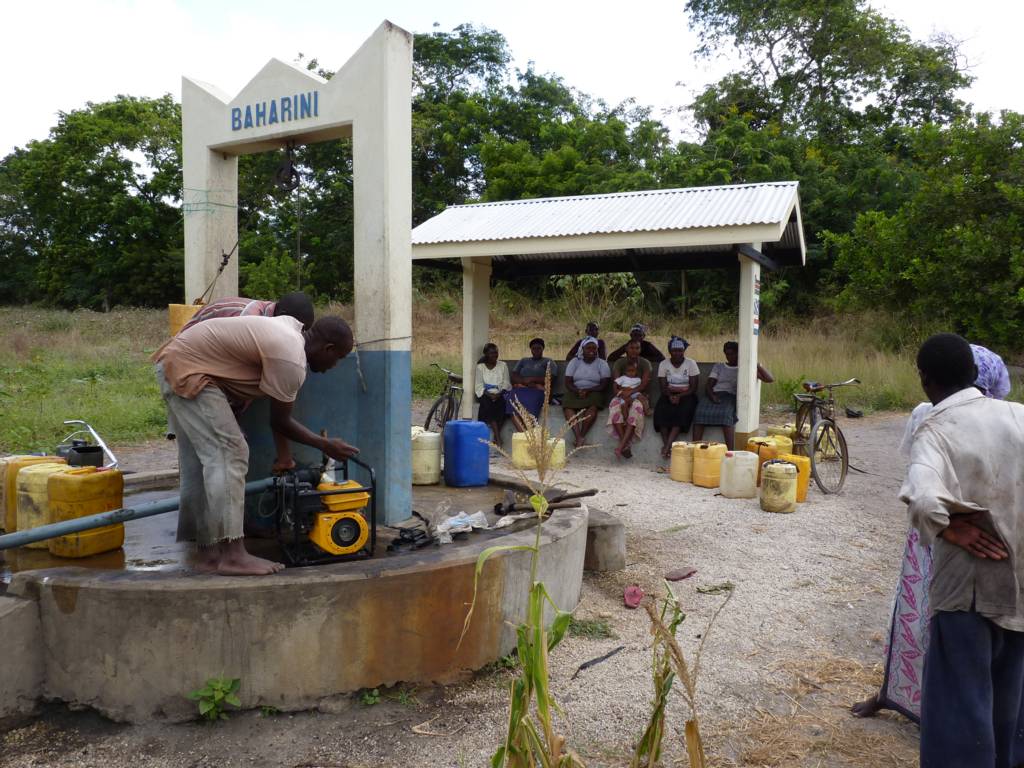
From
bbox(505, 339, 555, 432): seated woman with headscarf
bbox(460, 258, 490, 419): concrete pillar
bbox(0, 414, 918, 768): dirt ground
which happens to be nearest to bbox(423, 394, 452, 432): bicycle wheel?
bbox(460, 258, 490, 419): concrete pillar

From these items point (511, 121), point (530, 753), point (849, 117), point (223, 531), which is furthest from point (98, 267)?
point (530, 753)

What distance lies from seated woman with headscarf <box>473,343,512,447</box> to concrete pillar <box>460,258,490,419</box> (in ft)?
0.48

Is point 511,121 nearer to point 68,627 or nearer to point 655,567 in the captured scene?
point 655,567

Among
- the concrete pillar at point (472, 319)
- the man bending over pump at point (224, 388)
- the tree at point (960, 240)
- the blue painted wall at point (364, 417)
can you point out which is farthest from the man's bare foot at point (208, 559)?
the tree at point (960, 240)

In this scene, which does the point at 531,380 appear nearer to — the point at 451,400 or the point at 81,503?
the point at 451,400

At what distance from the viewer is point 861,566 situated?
602 centimetres

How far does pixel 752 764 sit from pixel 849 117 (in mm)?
25080

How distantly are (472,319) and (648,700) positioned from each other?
7.84 meters

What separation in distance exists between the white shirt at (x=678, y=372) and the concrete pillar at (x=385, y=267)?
530 cm

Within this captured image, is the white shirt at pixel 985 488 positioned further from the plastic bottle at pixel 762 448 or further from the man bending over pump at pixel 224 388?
the plastic bottle at pixel 762 448

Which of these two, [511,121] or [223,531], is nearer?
[223,531]

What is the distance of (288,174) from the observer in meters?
5.62

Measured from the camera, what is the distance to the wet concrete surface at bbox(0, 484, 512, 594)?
409 cm

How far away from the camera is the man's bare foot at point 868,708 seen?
3572mm
